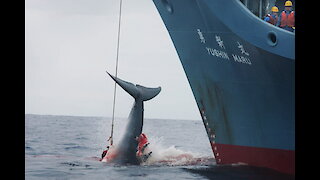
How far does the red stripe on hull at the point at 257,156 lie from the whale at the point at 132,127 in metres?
2.74

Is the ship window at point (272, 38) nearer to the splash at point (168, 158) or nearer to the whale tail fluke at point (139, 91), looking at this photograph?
the whale tail fluke at point (139, 91)

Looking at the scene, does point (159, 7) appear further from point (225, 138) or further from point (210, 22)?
point (225, 138)

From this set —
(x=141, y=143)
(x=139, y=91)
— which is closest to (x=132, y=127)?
(x=141, y=143)

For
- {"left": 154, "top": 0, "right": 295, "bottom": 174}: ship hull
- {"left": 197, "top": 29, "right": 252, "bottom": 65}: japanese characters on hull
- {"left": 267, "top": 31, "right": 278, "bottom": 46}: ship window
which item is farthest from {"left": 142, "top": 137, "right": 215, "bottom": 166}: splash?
{"left": 267, "top": 31, "right": 278, "bottom": 46}: ship window

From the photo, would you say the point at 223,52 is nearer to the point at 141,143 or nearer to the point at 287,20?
the point at 287,20

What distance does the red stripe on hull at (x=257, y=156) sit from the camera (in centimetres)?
1642

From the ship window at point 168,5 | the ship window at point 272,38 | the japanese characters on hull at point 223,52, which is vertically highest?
the ship window at point 168,5

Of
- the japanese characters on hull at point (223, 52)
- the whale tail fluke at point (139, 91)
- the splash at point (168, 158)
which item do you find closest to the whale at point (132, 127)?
the whale tail fluke at point (139, 91)

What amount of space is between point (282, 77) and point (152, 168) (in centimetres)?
518

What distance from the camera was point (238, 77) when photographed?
1727 centimetres

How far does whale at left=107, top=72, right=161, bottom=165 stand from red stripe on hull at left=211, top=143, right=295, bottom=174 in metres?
2.74

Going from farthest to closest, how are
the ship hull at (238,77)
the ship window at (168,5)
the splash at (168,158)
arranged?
the splash at (168,158) → the ship window at (168,5) → the ship hull at (238,77)

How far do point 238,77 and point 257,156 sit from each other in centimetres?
246
